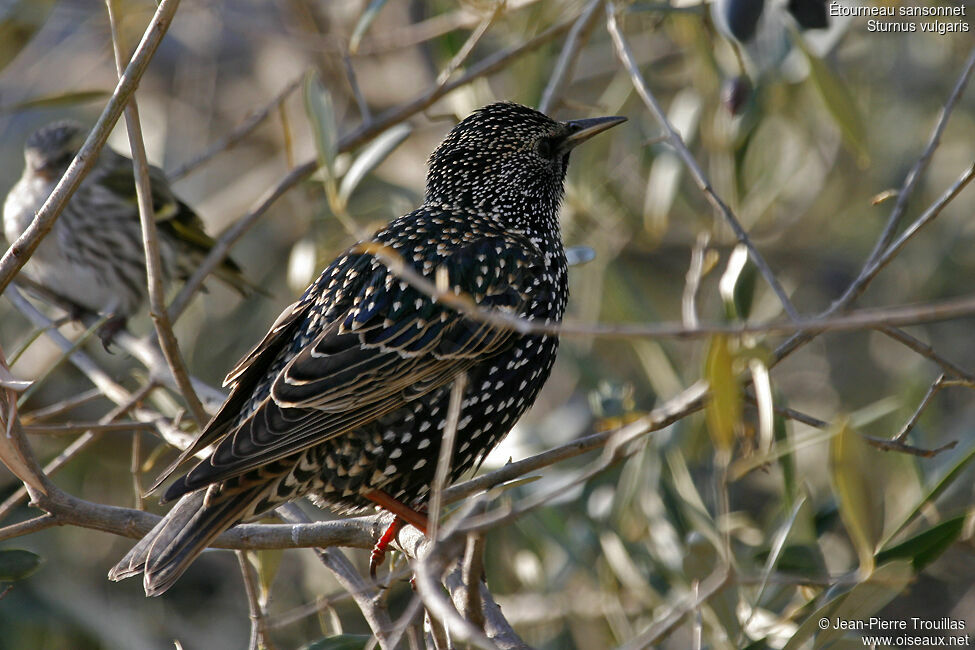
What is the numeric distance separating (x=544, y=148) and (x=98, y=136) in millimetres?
2076

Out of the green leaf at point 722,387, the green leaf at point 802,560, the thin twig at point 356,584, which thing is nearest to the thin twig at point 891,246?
the green leaf at point 722,387

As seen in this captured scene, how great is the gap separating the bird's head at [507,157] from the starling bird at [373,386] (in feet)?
0.98

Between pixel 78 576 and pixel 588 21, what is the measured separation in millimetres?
3860

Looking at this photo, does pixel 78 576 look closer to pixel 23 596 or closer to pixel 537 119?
pixel 23 596

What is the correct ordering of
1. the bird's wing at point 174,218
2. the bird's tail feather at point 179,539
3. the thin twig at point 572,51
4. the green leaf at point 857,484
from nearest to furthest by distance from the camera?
the green leaf at point 857,484 < the bird's tail feather at point 179,539 < the thin twig at point 572,51 < the bird's wing at point 174,218

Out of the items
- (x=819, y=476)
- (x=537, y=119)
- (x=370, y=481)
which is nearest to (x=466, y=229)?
(x=537, y=119)

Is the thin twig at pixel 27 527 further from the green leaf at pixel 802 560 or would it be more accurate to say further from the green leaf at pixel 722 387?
the green leaf at pixel 802 560

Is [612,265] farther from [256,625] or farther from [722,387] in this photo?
[722,387]

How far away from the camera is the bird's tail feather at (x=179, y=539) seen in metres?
3.09

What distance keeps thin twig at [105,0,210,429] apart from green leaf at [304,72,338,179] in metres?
0.81

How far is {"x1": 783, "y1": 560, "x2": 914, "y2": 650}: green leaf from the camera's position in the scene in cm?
247

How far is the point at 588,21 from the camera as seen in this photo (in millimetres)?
4273

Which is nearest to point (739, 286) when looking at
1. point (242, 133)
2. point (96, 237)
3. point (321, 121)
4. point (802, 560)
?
point (802, 560)

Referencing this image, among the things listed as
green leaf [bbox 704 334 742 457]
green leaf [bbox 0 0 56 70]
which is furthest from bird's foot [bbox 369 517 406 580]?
green leaf [bbox 0 0 56 70]
